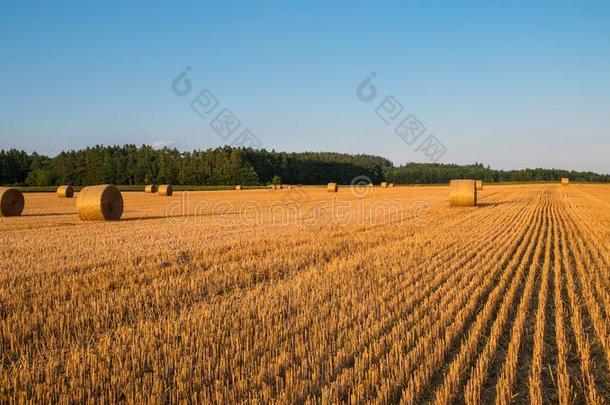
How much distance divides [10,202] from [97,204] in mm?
5627

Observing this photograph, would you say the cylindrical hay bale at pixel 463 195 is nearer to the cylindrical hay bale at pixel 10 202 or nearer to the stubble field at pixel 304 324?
the stubble field at pixel 304 324

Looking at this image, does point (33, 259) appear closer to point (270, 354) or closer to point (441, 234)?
point (270, 354)

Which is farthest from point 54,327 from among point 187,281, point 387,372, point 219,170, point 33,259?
point 219,170

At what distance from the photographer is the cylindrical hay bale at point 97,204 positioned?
57.5ft

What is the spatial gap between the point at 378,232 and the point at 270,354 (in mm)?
9264

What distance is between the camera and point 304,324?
524cm

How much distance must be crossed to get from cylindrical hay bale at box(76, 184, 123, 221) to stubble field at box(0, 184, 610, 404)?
7.21 metres

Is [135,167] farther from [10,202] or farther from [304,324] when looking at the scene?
[304,324]

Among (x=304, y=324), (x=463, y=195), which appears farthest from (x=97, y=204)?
(x=463, y=195)

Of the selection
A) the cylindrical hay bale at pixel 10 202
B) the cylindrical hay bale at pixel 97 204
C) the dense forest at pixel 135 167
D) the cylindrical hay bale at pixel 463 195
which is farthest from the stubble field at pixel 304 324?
the dense forest at pixel 135 167

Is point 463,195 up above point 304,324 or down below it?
above

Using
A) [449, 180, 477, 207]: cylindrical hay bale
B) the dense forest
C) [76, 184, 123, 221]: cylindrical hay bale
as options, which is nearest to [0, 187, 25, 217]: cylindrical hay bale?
[76, 184, 123, 221]: cylindrical hay bale

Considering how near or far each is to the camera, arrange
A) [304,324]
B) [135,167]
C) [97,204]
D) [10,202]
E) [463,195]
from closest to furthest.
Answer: [304,324], [97,204], [10,202], [463,195], [135,167]

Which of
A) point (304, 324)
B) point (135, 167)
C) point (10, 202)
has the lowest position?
point (304, 324)
